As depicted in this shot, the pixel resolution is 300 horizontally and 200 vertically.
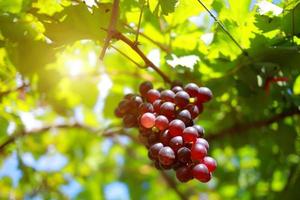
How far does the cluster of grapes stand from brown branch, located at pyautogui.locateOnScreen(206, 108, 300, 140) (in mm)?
773

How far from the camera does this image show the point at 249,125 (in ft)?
9.71

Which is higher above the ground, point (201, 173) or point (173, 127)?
point (173, 127)

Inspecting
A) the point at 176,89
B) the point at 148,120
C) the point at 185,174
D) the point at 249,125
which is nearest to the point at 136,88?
the point at 249,125

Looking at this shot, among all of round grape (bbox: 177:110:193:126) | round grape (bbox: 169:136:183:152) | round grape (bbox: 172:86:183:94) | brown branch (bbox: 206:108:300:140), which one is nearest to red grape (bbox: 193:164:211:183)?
round grape (bbox: 169:136:183:152)

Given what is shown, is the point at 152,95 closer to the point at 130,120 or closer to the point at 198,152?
the point at 130,120

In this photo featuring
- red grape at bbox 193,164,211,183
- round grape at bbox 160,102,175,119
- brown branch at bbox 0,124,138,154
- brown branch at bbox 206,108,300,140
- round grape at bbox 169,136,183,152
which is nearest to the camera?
red grape at bbox 193,164,211,183

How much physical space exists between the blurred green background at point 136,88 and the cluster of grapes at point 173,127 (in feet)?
0.79

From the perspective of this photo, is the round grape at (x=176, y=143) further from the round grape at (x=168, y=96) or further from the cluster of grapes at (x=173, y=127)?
the round grape at (x=168, y=96)

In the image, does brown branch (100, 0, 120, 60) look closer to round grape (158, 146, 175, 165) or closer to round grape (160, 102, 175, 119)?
round grape (160, 102, 175, 119)

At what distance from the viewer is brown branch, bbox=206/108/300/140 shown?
2658 millimetres

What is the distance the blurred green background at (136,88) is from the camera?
2.14 m

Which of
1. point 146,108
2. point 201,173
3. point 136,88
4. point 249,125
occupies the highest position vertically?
point 136,88

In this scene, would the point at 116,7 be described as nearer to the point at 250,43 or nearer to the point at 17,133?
the point at 250,43

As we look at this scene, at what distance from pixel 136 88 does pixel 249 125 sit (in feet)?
2.31
